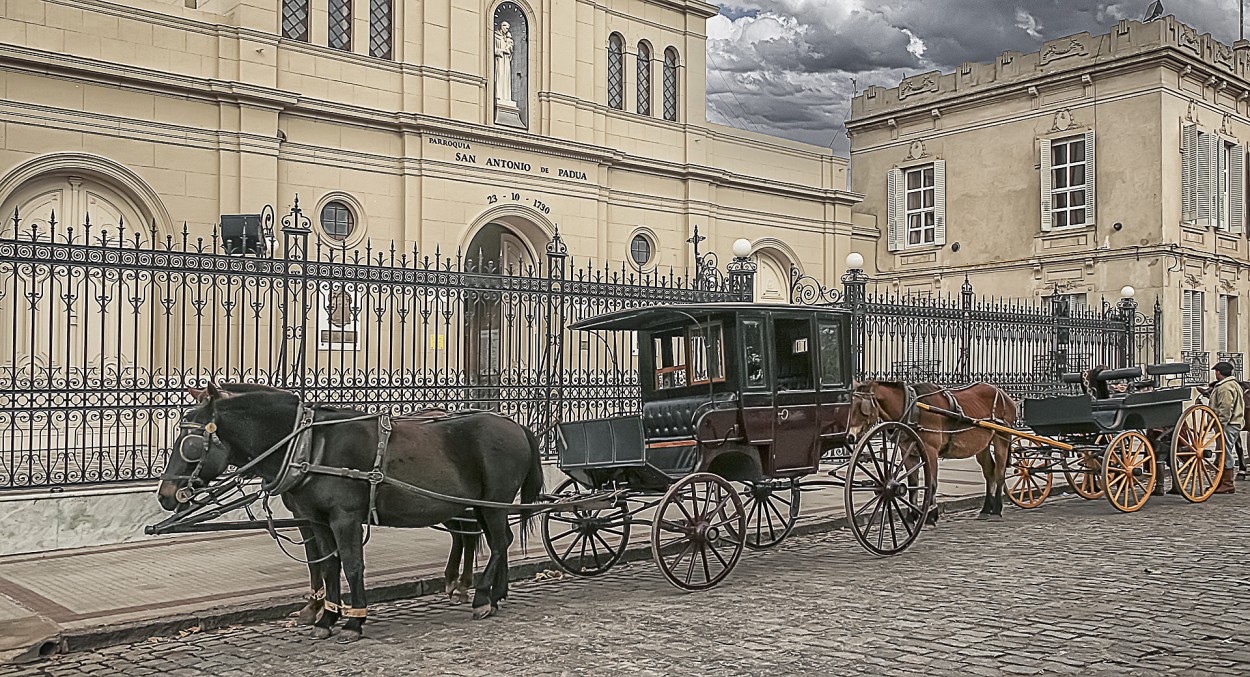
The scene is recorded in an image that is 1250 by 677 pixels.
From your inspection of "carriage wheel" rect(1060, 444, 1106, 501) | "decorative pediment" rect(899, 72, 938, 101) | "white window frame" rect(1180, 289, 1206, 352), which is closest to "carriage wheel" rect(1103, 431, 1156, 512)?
"carriage wheel" rect(1060, 444, 1106, 501)

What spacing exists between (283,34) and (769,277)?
13298 millimetres

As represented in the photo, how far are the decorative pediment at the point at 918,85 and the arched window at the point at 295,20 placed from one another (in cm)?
1809

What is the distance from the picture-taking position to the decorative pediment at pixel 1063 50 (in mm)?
28609

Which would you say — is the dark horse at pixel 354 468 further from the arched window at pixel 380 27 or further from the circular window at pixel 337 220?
the arched window at pixel 380 27

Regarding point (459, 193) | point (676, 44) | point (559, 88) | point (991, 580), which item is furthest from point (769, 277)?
point (991, 580)

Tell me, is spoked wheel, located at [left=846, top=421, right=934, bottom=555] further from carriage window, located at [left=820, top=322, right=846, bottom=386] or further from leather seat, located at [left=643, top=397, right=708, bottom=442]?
leather seat, located at [left=643, top=397, right=708, bottom=442]

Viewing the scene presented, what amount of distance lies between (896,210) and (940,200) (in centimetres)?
140

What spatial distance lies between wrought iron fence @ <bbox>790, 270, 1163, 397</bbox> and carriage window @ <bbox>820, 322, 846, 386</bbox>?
6.34 metres

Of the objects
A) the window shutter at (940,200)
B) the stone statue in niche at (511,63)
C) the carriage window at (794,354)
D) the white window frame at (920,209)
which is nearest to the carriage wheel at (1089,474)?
the carriage window at (794,354)

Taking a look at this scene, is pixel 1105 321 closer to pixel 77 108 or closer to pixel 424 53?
pixel 424 53

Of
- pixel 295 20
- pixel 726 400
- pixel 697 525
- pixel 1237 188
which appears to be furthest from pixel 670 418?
pixel 1237 188

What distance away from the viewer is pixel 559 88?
23844 mm

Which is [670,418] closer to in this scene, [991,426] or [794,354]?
[794,354]

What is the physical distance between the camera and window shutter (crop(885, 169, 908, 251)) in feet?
107
